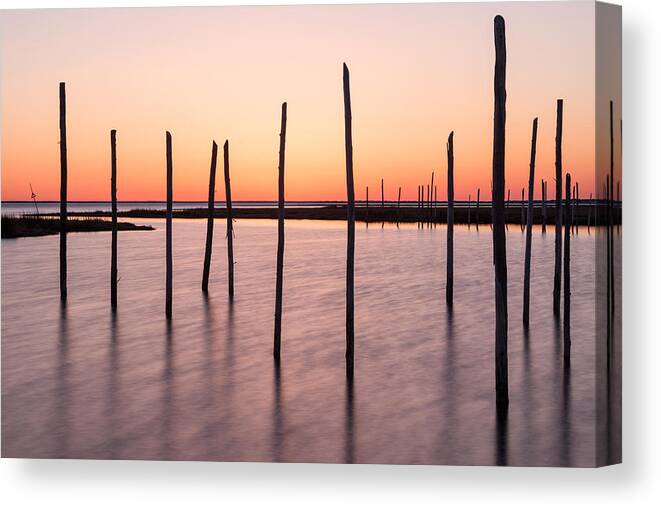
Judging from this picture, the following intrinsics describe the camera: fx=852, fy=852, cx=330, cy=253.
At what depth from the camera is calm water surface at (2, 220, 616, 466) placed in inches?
274

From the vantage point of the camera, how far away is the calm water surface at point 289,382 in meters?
6.96

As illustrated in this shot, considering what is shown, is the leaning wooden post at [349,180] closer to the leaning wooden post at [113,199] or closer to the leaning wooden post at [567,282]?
the leaning wooden post at [567,282]

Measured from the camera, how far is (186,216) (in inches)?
2437

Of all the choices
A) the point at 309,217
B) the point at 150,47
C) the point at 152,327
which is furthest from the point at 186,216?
the point at 150,47

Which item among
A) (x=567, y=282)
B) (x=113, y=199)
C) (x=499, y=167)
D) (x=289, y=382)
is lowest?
(x=289, y=382)

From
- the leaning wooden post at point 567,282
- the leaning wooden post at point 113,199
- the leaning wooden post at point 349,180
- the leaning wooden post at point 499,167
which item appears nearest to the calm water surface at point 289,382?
the leaning wooden post at point 567,282

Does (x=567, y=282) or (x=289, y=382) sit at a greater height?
(x=567, y=282)

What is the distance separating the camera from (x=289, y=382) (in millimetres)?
8641

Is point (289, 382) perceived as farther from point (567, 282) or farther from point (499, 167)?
point (499, 167)

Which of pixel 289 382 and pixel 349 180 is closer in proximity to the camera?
pixel 349 180

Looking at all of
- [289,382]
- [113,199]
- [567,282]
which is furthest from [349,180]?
[113,199]

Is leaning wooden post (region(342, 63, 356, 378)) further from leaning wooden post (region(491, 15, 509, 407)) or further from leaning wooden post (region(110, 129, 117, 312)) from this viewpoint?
leaning wooden post (region(110, 129, 117, 312))

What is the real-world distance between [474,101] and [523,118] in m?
0.94

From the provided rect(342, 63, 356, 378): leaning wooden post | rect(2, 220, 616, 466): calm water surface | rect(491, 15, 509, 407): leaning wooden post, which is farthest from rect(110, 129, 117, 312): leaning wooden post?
rect(491, 15, 509, 407): leaning wooden post
